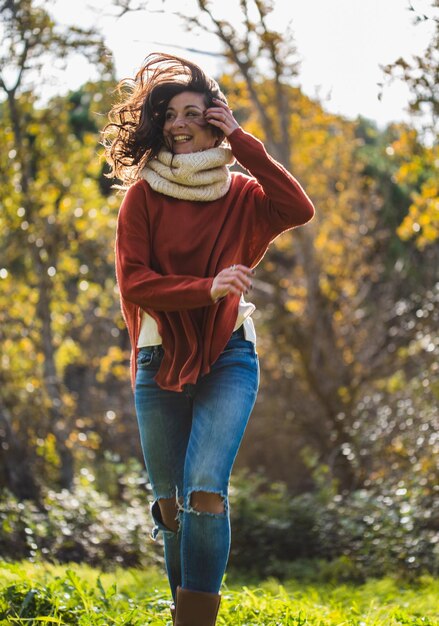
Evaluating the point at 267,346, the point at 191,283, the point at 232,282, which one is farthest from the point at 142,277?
the point at 267,346

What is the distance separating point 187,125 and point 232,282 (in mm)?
634

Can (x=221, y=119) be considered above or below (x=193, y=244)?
above

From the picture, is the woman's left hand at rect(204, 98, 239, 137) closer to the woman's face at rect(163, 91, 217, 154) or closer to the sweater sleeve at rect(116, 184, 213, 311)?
the woman's face at rect(163, 91, 217, 154)

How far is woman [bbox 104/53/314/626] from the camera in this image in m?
2.79

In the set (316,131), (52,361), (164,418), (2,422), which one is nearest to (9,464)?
(2,422)

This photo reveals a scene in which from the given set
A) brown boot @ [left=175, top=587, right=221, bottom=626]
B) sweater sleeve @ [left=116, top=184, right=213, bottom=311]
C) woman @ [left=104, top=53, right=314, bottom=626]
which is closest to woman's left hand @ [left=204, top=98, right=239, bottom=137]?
woman @ [left=104, top=53, right=314, bottom=626]

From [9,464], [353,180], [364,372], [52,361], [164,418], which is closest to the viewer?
[164,418]

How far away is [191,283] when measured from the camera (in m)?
2.85

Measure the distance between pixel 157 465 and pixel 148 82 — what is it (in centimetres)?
127

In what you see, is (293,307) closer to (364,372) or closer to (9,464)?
(364,372)

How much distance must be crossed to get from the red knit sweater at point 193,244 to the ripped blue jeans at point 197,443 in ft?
0.23

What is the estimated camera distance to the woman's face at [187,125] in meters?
3.09

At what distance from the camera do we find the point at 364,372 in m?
8.93

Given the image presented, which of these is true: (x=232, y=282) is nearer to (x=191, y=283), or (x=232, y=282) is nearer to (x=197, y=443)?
(x=191, y=283)
